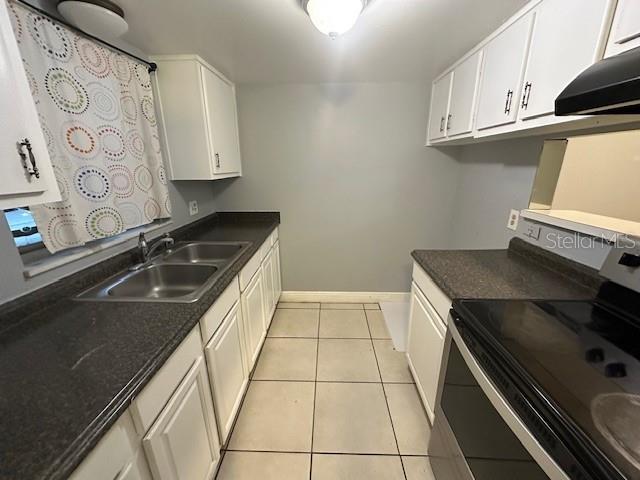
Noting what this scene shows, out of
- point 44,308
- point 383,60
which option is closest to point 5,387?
point 44,308

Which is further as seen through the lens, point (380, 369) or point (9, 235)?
point (380, 369)

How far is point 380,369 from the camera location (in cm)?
198

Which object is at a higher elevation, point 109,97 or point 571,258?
point 109,97

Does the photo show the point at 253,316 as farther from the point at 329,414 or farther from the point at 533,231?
the point at 533,231

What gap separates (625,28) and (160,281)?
87.2 inches

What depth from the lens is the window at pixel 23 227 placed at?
3.48ft

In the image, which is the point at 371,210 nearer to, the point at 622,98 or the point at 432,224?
the point at 432,224

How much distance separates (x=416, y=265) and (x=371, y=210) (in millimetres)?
1051

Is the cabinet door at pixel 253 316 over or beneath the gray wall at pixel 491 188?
beneath

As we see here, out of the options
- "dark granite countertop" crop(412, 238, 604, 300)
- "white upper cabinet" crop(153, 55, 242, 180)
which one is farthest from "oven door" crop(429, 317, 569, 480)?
"white upper cabinet" crop(153, 55, 242, 180)

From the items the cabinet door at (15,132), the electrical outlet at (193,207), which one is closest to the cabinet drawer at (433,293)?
the cabinet door at (15,132)

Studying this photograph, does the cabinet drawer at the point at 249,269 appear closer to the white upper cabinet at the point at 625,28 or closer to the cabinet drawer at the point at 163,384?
the cabinet drawer at the point at 163,384

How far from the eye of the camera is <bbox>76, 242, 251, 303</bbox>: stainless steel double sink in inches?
47.0

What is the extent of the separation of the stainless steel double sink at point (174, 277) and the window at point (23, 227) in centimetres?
29
